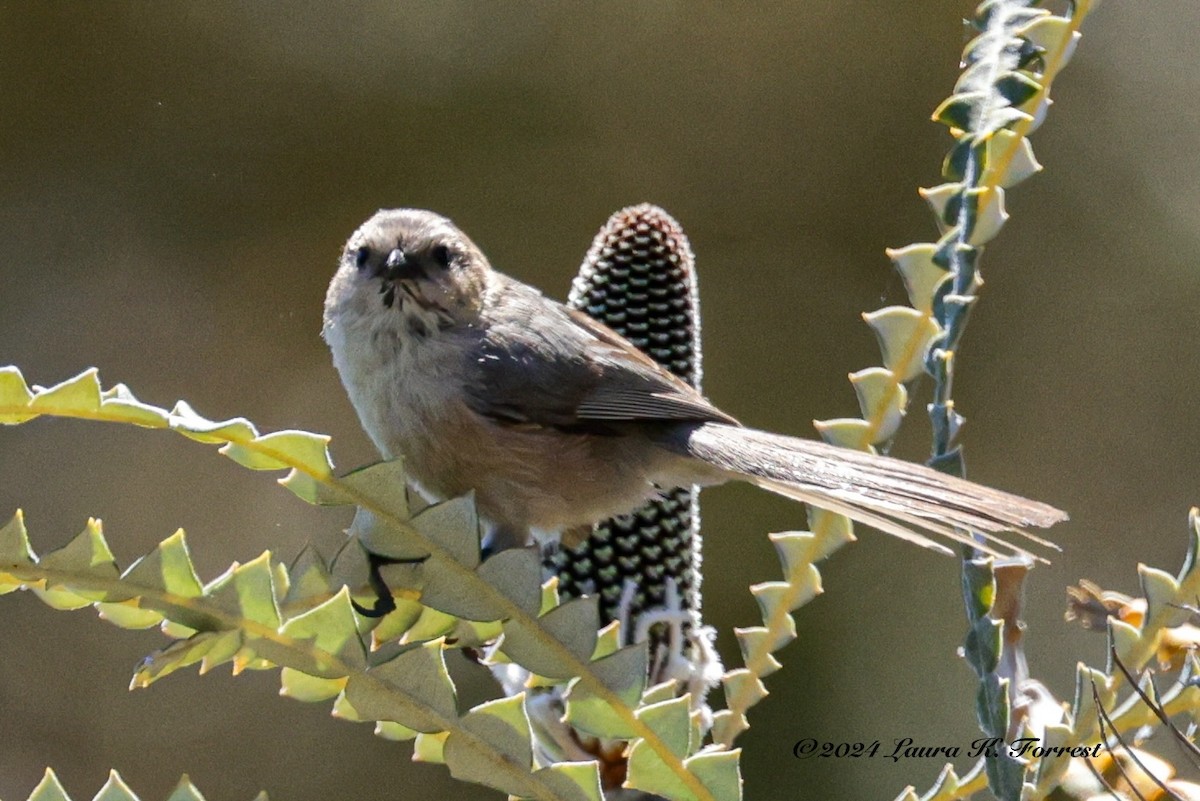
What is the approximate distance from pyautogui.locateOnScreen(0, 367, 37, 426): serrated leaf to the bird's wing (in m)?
1.11

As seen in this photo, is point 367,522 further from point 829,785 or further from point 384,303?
point 829,785

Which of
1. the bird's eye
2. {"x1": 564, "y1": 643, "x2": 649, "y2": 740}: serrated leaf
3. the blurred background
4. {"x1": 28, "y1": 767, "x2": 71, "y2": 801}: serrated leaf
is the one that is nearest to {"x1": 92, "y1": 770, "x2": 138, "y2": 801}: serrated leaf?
{"x1": 28, "y1": 767, "x2": 71, "y2": 801}: serrated leaf

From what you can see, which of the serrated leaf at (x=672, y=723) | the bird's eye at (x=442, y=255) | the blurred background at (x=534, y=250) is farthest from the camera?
the blurred background at (x=534, y=250)

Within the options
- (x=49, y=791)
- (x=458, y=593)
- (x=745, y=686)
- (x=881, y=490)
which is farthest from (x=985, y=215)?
(x=49, y=791)

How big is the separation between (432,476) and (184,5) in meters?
3.54

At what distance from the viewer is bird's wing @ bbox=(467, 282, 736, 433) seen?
209cm

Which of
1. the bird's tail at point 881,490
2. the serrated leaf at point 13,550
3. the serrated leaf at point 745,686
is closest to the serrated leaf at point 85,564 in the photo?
the serrated leaf at point 13,550

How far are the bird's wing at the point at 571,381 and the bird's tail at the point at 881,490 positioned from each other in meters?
0.09

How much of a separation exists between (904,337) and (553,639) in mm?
577

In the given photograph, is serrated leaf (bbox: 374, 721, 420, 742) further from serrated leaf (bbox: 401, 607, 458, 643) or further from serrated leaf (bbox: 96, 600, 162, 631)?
serrated leaf (bbox: 96, 600, 162, 631)

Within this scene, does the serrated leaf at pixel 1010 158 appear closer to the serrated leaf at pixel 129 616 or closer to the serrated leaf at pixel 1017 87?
the serrated leaf at pixel 1017 87

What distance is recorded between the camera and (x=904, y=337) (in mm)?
1463

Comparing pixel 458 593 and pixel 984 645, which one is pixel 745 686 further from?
pixel 458 593

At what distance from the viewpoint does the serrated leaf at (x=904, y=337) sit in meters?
1.44
